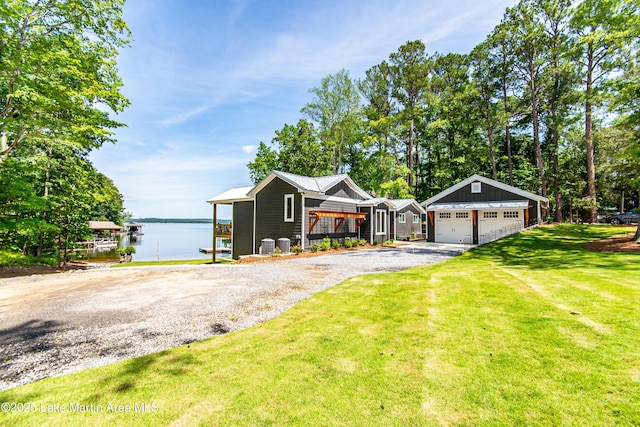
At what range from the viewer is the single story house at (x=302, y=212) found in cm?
1786

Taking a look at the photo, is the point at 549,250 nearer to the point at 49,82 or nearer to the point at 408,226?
the point at 408,226

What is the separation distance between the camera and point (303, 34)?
540 inches

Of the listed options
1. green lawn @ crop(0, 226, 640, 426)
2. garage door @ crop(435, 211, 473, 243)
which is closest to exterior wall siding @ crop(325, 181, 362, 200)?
garage door @ crop(435, 211, 473, 243)

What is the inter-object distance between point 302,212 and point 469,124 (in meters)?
25.9

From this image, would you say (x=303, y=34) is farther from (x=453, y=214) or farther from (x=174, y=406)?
(x=453, y=214)

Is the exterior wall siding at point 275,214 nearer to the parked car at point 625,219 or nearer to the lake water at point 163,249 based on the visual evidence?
the lake water at point 163,249

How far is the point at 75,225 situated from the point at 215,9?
16070 millimetres

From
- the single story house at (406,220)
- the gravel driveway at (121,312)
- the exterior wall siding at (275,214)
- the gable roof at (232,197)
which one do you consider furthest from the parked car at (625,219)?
the gable roof at (232,197)

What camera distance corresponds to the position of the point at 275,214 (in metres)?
19.0

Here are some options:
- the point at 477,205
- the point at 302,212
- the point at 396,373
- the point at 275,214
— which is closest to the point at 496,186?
the point at 477,205

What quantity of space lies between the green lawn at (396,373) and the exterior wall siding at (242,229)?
53.9 ft

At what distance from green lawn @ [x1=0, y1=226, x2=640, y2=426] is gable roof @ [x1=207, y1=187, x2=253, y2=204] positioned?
1733 centimetres

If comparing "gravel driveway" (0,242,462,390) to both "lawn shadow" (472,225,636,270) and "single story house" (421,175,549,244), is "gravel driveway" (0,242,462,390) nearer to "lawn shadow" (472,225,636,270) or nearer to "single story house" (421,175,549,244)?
"lawn shadow" (472,225,636,270)

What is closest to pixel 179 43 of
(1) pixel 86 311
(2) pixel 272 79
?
(2) pixel 272 79
